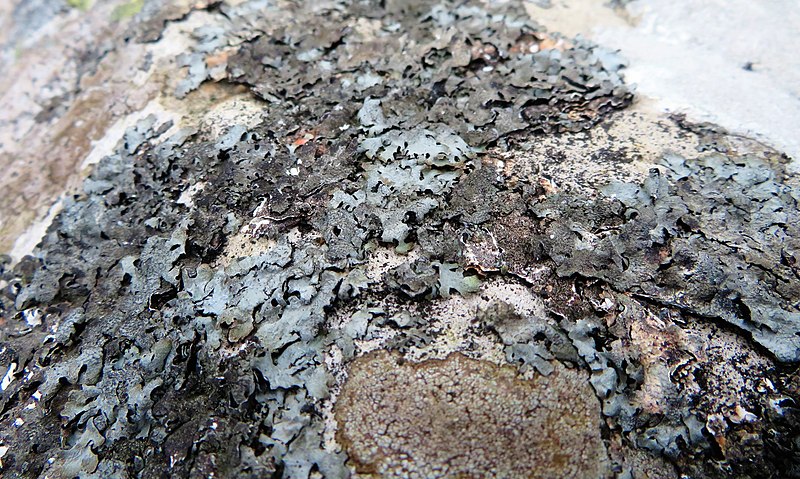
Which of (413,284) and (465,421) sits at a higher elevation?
(413,284)

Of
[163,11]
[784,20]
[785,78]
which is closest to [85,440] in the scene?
[163,11]

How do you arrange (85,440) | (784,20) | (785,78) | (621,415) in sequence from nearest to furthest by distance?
(621,415) < (85,440) < (785,78) < (784,20)

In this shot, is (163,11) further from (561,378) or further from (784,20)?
(784,20)

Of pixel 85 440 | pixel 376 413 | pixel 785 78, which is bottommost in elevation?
pixel 85 440

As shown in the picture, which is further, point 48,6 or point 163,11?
point 48,6

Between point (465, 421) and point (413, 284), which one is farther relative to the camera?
point (413, 284)
